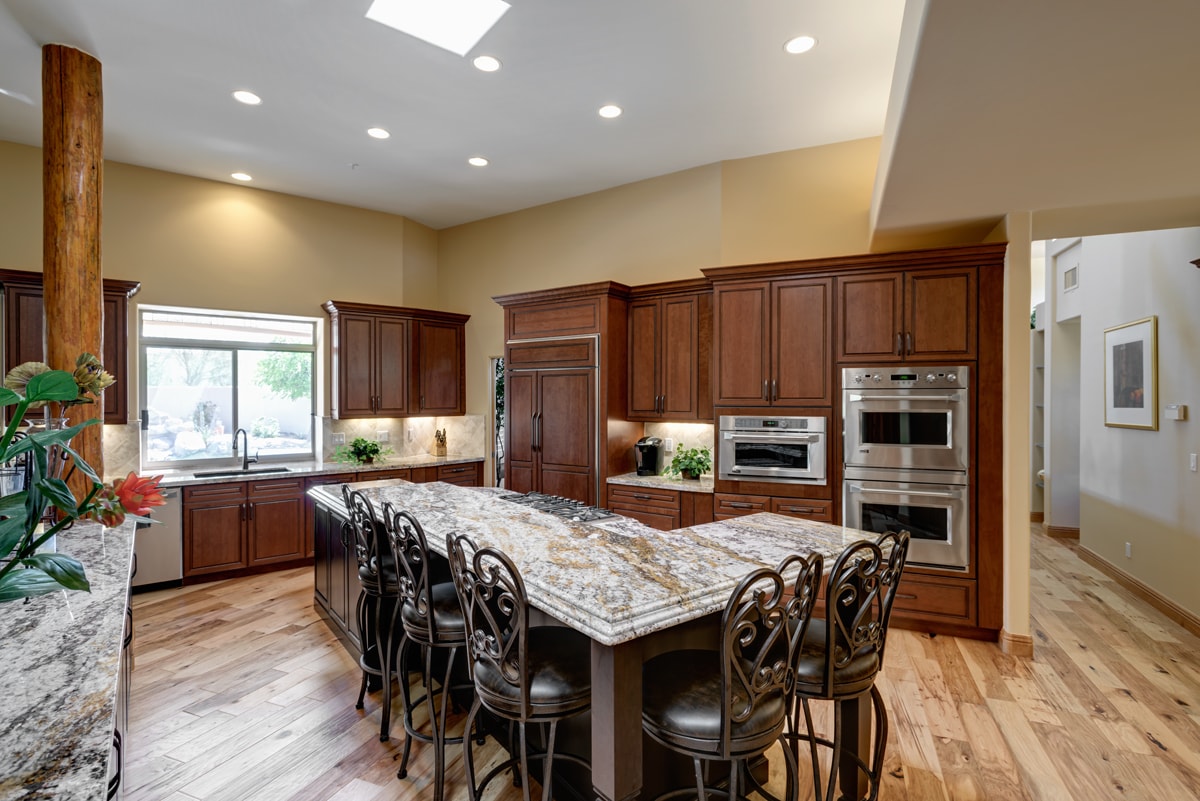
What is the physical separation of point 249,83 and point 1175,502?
673 cm

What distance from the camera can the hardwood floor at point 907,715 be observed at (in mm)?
2359

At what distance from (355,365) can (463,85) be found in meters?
3.11

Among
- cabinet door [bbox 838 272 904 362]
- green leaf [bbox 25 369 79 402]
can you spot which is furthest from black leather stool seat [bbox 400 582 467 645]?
cabinet door [bbox 838 272 904 362]

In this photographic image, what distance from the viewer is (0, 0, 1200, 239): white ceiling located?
2070mm

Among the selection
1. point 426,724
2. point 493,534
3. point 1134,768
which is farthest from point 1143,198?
point 426,724

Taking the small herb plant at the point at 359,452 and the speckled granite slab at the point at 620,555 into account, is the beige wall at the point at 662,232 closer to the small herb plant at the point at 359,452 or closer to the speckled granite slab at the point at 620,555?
the small herb plant at the point at 359,452

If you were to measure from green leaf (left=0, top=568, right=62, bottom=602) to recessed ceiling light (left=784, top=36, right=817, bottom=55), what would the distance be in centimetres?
367

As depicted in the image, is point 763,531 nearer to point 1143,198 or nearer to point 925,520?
point 925,520

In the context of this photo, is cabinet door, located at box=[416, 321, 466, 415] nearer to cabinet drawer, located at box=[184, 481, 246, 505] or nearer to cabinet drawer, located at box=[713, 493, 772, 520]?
cabinet drawer, located at box=[184, 481, 246, 505]

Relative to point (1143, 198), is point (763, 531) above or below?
below

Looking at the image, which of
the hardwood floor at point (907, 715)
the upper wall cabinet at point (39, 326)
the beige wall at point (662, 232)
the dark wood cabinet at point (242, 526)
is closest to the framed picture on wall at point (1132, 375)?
the hardwood floor at point (907, 715)

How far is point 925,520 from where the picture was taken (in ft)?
12.4

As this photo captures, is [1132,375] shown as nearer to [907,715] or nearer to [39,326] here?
[907,715]

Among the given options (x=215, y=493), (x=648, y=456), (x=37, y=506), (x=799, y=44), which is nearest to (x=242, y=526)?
(x=215, y=493)
